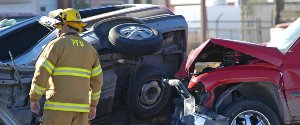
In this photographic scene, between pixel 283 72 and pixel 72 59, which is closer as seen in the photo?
pixel 72 59

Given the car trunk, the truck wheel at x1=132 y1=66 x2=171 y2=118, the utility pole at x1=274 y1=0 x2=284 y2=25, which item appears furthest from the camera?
the utility pole at x1=274 y1=0 x2=284 y2=25

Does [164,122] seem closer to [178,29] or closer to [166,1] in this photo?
[178,29]

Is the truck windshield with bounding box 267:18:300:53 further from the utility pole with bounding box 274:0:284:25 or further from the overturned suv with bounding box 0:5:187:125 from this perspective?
the utility pole with bounding box 274:0:284:25

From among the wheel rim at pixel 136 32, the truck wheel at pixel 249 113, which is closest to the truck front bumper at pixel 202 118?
the truck wheel at pixel 249 113

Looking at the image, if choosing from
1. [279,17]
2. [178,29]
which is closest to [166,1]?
[279,17]

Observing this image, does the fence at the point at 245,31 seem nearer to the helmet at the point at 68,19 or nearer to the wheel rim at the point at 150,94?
the wheel rim at the point at 150,94

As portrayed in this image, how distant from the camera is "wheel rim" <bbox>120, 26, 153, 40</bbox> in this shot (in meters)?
6.69

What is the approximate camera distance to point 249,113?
6.41m

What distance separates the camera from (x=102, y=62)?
21.6 ft

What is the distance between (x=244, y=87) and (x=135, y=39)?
144 centimetres

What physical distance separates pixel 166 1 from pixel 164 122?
51.9ft

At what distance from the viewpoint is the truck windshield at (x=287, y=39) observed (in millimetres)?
6809

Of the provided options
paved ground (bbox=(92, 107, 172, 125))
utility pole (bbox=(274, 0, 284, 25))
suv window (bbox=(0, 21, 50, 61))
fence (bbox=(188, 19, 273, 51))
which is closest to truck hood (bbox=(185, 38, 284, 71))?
paved ground (bbox=(92, 107, 172, 125))

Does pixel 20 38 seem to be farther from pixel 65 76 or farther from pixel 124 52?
pixel 65 76
